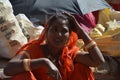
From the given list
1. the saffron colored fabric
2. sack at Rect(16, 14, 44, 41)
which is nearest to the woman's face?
the saffron colored fabric

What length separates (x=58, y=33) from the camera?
2436mm

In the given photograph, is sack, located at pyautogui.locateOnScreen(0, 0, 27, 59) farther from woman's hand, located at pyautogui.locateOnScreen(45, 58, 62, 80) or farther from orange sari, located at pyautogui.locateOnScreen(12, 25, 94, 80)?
woman's hand, located at pyautogui.locateOnScreen(45, 58, 62, 80)

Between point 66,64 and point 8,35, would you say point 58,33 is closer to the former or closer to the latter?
point 66,64

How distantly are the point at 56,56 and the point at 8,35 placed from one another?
95 centimetres

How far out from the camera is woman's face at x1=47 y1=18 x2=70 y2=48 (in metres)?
2.44

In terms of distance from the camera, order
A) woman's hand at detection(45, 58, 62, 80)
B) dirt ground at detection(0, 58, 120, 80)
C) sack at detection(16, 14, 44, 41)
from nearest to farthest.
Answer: woman's hand at detection(45, 58, 62, 80) < dirt ground at detection(0, 58, 120, 80) < sack at detection(16, 14, 44, 41)

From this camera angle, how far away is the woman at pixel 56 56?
7.87 ft

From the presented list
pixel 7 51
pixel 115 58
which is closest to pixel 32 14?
pixel 7 51

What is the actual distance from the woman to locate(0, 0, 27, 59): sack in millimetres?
870

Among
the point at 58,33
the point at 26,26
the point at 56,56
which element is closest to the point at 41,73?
the point at 56,56

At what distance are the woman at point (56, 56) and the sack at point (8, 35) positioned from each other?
2.85 feet

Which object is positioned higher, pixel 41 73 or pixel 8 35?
pixel 41 73

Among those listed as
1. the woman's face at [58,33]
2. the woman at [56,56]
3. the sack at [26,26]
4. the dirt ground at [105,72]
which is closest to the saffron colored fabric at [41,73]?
the woman at [56,56]

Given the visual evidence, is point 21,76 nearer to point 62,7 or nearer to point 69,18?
point 69,18
